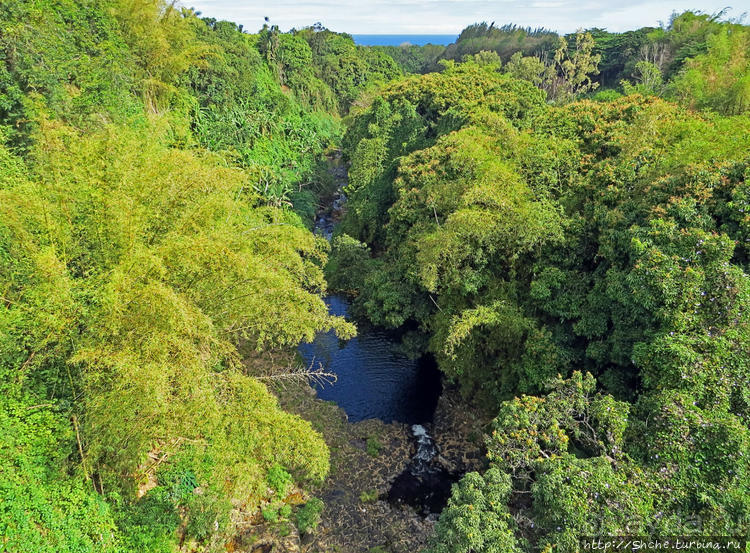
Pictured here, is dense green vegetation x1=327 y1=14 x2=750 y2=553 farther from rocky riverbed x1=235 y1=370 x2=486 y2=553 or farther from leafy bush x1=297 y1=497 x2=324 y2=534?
leafy bush x1=297 y1=497 x2=324 y2=534

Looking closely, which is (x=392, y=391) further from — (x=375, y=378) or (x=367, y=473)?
(x=367, y=473)

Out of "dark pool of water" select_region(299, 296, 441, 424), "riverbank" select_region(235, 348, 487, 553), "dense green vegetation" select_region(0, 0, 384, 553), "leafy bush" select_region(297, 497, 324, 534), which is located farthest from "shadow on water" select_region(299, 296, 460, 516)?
"dense green vegetation" select_region(0, 0, 384, 553)

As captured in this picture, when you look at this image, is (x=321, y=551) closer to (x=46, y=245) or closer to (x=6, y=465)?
(x=6, y=465)

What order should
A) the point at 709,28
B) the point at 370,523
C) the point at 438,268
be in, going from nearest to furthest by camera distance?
1. the point at 370,523
2. the point at 438,268
3. the point at 709,28

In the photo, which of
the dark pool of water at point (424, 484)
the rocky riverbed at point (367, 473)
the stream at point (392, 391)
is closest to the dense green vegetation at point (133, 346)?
the rocky riverbed at point (367, 473)

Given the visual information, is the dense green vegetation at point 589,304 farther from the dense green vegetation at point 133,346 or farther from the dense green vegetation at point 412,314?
the dense green vegetation at point 133,346

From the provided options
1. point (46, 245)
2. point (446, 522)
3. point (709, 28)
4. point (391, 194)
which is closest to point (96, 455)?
point (46, 245)
